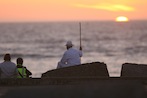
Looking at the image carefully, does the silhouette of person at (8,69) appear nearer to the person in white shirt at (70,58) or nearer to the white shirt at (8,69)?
the white shirt at (8,69)

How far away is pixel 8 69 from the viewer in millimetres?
9891

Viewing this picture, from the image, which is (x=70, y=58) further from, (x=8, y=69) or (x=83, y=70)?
(x=8, y=69)

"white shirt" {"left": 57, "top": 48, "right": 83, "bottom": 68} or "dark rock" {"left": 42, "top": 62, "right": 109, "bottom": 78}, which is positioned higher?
"white shirt" {"left": 57, "top": 48, "right": 83, "bottom": 68}

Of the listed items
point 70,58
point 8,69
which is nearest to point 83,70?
point 70,58

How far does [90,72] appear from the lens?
948 cm

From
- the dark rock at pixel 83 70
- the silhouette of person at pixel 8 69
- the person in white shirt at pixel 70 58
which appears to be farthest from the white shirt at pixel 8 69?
the person in white shirt at pixel 70 58

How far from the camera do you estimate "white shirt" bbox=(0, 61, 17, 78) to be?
32.1ft

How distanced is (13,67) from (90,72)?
1.72 meters

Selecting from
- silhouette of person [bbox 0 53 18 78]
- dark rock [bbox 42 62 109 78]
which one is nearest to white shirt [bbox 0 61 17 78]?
silhouette of person [bbox 0 53 18 78]

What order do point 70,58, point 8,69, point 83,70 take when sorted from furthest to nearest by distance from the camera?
point 70,58
point 8,69
point 83,70

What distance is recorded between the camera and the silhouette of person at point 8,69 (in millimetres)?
9789

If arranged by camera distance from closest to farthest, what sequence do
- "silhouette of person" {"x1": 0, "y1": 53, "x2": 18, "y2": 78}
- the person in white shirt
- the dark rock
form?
the dark rock → "silhouette of person" {"x1": 0, "y1": 53, "x2": 18, "y2": 78} → the person in white shirt

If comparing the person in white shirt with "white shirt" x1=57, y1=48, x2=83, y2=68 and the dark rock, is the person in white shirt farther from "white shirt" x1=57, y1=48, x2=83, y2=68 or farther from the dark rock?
the dark rock

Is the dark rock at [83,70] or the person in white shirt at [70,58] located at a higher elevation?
the person in white shirt at [70,58]
